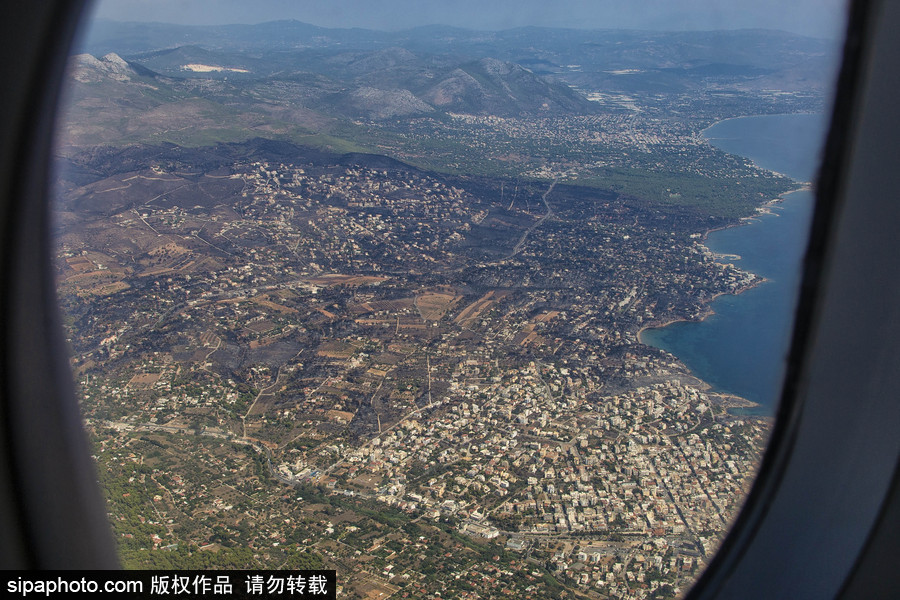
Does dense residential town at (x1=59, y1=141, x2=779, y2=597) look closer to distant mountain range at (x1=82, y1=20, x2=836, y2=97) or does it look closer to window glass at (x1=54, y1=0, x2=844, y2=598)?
window glass at (x1=54, y1=0, x2=844, y2=598)

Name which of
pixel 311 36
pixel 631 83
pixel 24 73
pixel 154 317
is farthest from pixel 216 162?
pixel 311 36

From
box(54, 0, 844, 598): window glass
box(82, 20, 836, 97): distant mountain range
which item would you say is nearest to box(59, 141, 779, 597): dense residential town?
box(54, 0, 844, 598): window glass

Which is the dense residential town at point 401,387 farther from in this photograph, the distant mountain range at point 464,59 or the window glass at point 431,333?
the distant mountain range at point 464,59

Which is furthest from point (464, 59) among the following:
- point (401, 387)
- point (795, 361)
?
point (795, 361)

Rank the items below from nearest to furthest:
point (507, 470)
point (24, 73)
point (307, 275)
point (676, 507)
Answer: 1. point (24, 73)
2. point (676, 507)
3. point (507, 470)
4. point (307, 275)

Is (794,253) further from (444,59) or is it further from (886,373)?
(444,59)

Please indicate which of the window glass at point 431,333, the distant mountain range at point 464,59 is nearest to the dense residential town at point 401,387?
the window glass at point 431,333
